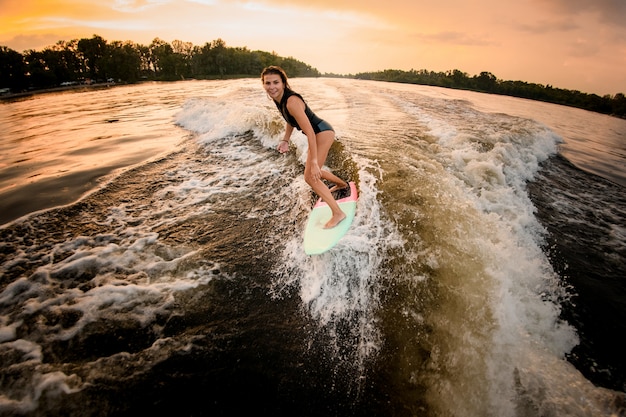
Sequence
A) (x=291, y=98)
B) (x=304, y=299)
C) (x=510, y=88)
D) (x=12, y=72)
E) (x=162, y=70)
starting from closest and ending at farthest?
1. (x=304, y=299)
2. (x=291, y=98)
3. (x=12, y=72)
4. (x=510, y=88)
5. (x=162, y=70)

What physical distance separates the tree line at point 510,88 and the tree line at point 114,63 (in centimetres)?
6640

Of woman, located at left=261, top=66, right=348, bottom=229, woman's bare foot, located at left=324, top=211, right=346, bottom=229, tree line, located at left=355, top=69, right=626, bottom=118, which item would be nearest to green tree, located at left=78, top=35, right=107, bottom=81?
tree line, located at left=355, top=69, right=626, bottom=118

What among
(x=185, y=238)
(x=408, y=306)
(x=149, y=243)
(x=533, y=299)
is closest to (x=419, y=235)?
(x=408, y=306)

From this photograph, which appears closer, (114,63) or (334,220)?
(334,220)

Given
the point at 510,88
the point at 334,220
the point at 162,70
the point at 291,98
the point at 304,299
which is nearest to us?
the point at 304,299

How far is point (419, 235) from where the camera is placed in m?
4.14

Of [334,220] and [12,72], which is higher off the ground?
[12,72]

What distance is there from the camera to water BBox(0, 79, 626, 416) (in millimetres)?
2588

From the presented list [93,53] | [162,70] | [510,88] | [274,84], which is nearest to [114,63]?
[93,53]

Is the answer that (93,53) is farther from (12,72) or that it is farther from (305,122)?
(305,122)

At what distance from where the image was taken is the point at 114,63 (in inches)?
3339

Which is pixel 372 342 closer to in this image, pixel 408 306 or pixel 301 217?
pixel 408 306

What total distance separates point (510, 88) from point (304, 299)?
108409 mm

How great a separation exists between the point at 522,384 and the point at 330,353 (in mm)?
1954
